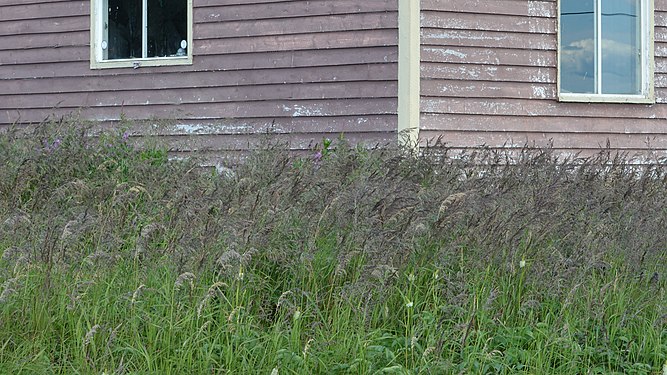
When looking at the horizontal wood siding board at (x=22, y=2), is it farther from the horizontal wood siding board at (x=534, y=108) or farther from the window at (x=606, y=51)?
the window at (x=606, y=51)

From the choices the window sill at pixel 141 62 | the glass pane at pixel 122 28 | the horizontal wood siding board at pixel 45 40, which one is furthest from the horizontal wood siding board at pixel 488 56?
the horizontal wood siding board at pixel 45 40

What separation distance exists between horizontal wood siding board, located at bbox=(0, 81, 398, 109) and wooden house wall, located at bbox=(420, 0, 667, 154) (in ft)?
1.73

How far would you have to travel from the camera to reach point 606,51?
9.73 metres

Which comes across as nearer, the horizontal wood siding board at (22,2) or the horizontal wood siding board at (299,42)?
the horizontal wood siding board at (299,42)

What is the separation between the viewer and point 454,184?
593 centimetres

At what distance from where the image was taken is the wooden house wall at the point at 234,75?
29.2 ft

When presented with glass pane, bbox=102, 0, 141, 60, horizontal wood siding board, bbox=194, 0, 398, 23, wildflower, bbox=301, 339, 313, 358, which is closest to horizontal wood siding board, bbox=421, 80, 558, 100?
horizontal wood siding board, bbox=194, 0, 398, 23

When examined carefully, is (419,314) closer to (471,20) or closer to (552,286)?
(552,286)

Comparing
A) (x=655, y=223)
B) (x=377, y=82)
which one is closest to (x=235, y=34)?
(x=377, y=82)

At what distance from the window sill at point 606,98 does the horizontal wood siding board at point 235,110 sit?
1.84 meters

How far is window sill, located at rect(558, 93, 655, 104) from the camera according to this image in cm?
938

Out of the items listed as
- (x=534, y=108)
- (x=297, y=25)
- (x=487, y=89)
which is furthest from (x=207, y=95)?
(x=534, y=108)

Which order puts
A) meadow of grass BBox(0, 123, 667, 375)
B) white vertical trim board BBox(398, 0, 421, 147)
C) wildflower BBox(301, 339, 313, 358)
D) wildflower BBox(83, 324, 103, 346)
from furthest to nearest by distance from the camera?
1. white vertical trim board BBox(398, 0, 421, 147)
2. meadow of grass BBox(0, 123, 667, 375)
3. wildflower BBox(301, 339, 313, 358)
4. wildflower BBox(83, 324, 103, 346)

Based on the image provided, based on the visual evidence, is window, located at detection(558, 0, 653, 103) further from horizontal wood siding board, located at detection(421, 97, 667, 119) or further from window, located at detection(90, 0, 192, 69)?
window, located at detection(90, 0, 192, 69)
